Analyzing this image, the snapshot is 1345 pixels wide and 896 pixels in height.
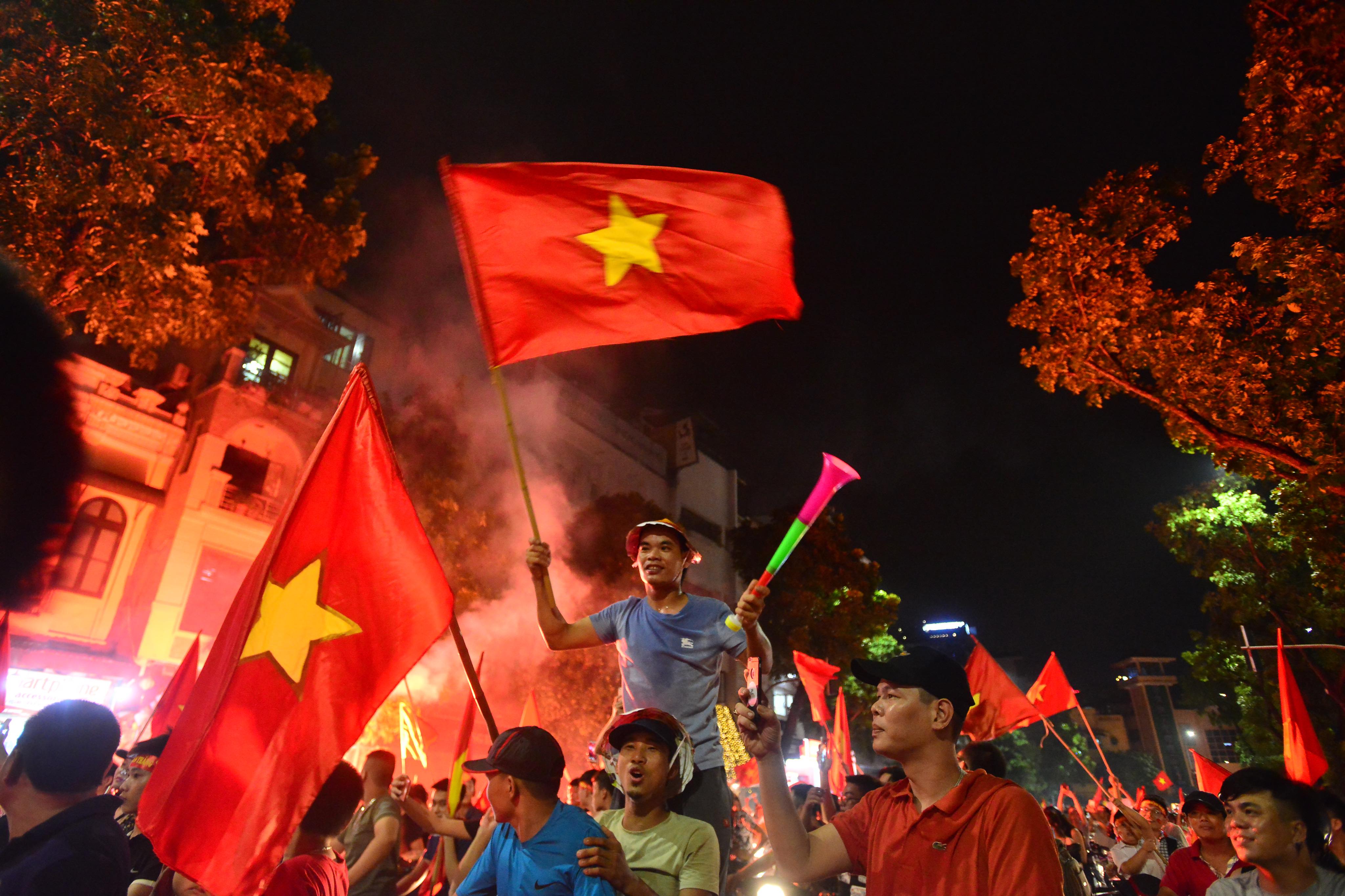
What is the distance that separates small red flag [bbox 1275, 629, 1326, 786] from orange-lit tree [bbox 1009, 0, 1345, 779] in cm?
131

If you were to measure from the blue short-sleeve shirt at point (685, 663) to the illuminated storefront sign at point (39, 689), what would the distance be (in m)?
15.6

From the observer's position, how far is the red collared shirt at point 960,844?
2.25 m

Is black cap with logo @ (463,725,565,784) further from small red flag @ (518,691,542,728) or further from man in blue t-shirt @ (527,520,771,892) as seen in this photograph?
small red flag @ (518,691,542,728)

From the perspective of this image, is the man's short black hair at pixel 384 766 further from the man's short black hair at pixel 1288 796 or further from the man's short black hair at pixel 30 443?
the man's short black hair at pixel 30 443

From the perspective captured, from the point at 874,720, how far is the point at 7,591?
17.9 meters

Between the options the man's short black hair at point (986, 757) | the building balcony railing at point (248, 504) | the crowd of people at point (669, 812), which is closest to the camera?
the crowd of people at point (669, 812)

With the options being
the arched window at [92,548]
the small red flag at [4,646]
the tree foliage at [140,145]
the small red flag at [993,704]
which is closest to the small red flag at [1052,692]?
the small red flag at [993,704]

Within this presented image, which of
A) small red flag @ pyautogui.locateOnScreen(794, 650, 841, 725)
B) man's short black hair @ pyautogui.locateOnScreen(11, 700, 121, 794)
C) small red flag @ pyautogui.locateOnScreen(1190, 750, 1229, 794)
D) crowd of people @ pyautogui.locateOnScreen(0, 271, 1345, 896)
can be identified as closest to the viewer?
crowd of people @ pyautogui.locateOnScreen(0, 271, 1345, 896)

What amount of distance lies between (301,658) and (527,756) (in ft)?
3.36

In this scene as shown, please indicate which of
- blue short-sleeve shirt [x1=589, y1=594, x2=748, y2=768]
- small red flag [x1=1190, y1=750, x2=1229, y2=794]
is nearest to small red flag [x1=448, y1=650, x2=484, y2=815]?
blue short-sleeve shirt [x1=589, y1=594, x2=748, y2=768]

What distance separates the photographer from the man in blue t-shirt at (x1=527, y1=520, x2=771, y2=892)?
3.74m

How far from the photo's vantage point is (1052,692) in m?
13.3

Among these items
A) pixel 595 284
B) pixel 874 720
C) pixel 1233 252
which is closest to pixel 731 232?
pixel 595 284

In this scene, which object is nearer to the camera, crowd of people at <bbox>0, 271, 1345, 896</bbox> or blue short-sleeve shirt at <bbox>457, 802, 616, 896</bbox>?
crowd of people at <bbox>0, 271, 1345, 896</bbox>
